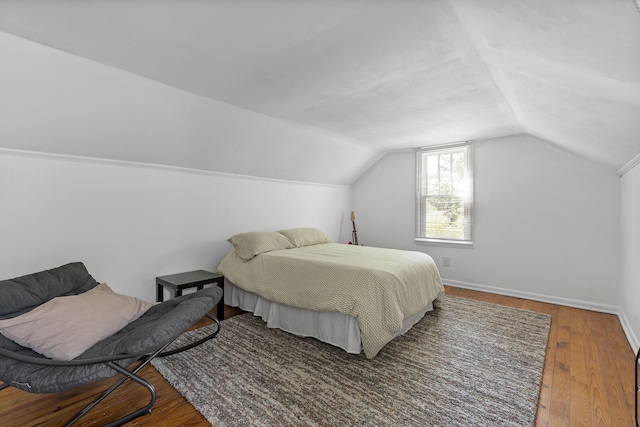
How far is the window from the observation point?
4.46 meters

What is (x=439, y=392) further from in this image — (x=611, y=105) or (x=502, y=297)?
(x=502, y=297)

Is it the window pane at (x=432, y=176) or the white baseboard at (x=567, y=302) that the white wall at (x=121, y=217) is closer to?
the window pane at (x=432, y=176)

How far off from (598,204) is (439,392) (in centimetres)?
318

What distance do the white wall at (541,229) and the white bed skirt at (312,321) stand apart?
153 cm

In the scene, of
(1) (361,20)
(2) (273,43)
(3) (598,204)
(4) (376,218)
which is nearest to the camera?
(1) (361,20)

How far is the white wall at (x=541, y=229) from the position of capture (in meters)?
3.50

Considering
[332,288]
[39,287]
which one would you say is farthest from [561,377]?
[39,287]

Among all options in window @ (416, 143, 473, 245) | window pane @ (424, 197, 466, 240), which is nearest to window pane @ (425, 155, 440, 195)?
window @ (416, 143, 473, 245)

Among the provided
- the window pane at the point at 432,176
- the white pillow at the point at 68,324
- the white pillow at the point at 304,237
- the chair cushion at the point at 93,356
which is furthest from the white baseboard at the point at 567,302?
the white pillow at the point at 68,324

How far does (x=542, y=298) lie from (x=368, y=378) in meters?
3.05

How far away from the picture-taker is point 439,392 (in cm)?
194

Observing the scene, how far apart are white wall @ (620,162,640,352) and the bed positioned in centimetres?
158

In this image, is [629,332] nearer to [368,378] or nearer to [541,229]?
[541,229]

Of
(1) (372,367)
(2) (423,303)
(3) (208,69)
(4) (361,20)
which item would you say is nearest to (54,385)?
(1) (372,367)
